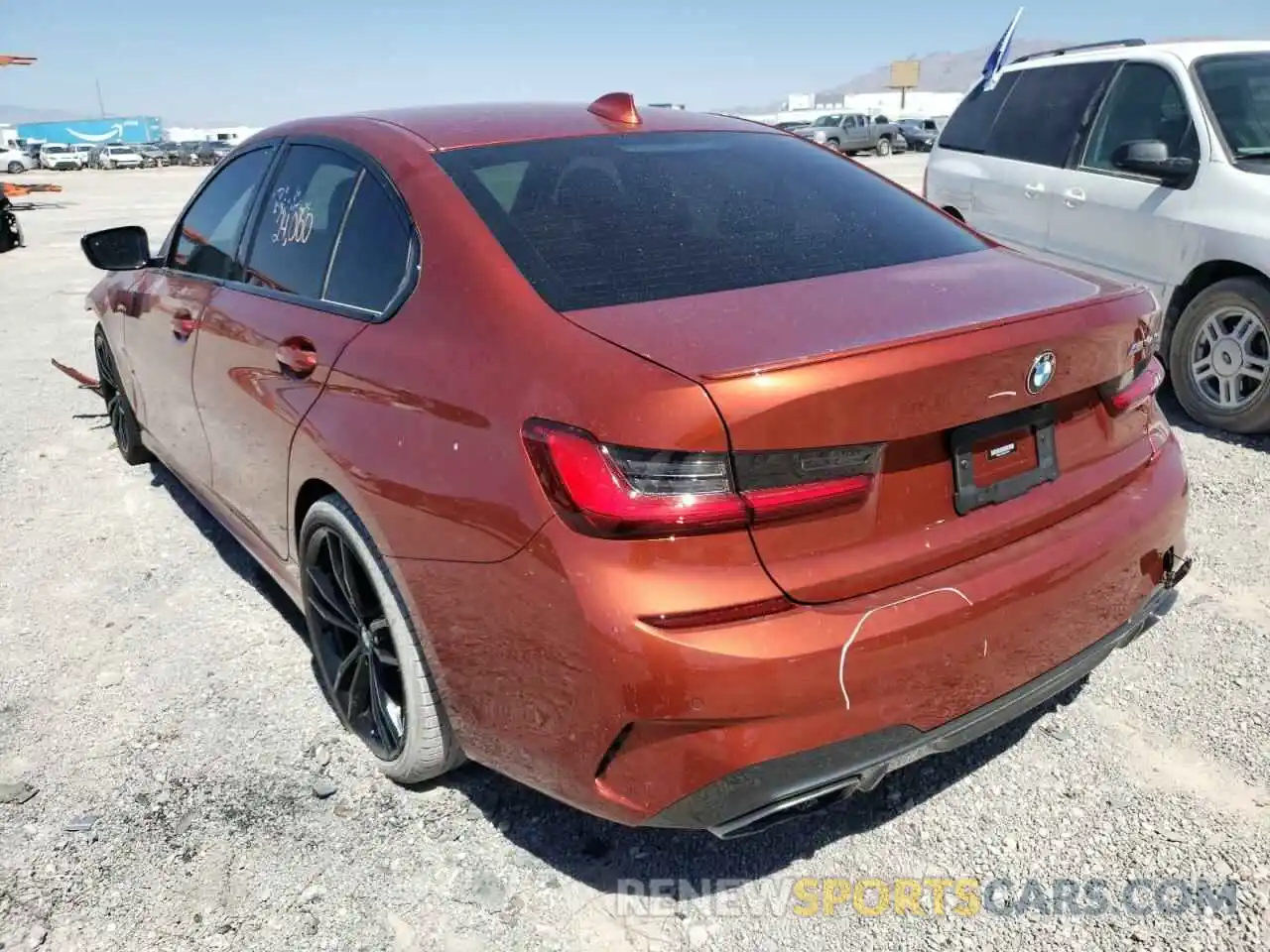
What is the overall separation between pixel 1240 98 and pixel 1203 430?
1.74 m

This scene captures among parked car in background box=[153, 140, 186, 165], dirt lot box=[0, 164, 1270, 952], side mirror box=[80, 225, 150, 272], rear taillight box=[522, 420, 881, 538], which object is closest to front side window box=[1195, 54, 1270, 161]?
dirt lot box=[0, 164, 1270, 952]

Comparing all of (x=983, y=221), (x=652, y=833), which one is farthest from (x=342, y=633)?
(x=983, y=221)

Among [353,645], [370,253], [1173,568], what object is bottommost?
[353,645]

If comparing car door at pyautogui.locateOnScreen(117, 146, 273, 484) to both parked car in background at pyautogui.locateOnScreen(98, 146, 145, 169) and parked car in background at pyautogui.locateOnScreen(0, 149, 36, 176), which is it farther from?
parked car in background at pyautogui.locateOnScreen(98, 146, 145, 169)

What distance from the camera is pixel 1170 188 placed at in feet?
16.2

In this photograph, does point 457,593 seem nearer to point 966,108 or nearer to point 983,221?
point 983,221

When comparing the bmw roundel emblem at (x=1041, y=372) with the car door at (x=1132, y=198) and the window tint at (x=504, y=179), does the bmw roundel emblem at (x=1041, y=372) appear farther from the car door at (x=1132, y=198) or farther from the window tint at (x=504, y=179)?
the car door at (x=1132, y=198)

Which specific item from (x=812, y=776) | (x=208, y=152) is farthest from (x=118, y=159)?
(x=812, y=776)

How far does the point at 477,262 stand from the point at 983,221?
5057 millimetres

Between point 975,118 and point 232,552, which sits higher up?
point 975,118

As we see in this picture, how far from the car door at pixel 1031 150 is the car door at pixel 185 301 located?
14.4 feet

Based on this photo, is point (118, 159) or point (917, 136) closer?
point (917, 136)

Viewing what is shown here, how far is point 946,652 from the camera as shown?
1.86m

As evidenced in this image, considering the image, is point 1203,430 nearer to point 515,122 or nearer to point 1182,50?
point 1182,50
